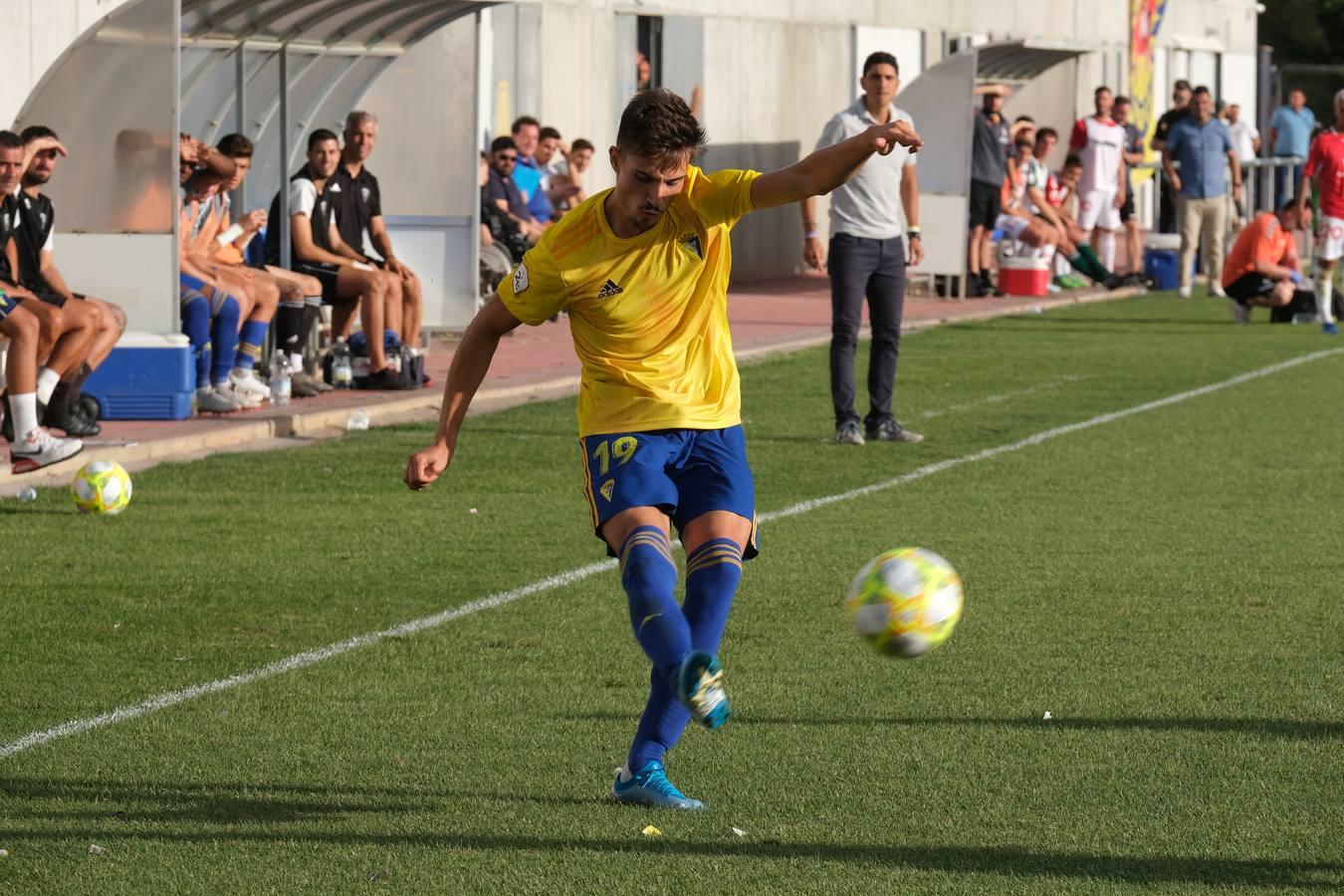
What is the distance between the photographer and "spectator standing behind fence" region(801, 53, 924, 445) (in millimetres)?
12945

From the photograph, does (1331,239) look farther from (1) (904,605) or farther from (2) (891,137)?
(2) (891,137)

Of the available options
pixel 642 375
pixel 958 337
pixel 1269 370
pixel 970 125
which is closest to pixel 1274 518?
pixel 642 375

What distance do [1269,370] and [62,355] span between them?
388 inches

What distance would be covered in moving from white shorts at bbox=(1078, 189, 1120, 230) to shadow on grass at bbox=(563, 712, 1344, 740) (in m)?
22.2

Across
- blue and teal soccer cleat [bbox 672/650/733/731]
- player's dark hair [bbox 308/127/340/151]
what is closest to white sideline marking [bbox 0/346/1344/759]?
Answer: blue and teal soccer cleat [bbox 672/650/733/731]

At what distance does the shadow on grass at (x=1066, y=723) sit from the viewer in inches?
257

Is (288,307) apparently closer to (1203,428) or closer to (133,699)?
(1203,428)

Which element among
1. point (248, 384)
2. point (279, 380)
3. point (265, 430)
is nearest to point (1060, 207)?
point (279, 380)

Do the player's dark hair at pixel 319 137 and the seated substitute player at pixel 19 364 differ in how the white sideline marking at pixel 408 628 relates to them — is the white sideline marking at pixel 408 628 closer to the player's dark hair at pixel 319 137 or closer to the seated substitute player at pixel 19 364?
the seated substitute player at pixel 19 364

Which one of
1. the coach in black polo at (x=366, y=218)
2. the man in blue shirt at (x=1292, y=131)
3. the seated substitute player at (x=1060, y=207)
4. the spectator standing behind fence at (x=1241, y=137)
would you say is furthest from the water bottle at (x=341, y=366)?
the man in blue shirt at (x=1292, y=131)

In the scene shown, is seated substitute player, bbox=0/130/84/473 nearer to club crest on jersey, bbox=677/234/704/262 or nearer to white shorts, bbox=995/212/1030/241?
club crest on jersey, bbox=677/234/704/262

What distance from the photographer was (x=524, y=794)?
5855 millimetres

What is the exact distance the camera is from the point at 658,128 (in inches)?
212

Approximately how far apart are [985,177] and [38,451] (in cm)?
1580
